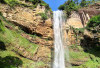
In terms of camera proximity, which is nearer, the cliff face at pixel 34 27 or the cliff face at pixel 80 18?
the cliff face at pixel 34 27

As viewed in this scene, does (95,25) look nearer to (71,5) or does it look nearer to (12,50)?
(71,5)

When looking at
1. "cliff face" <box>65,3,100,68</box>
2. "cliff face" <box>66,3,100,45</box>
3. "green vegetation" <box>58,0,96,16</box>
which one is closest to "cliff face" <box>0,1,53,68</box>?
"cliff face" <box>65,3,100,68</box>

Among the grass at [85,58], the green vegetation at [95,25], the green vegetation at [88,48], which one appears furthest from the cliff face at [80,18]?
the grass at [85,58]

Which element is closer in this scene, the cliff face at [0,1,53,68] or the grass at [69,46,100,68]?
the grass at [69,46,100,68]

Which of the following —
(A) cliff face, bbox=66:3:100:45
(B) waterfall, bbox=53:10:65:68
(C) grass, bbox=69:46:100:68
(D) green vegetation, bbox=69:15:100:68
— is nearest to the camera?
(C) grass, bbox=69:46:100:68

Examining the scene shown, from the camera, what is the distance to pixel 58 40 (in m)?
16.4

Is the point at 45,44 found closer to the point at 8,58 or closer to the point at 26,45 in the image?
the point at 26,45

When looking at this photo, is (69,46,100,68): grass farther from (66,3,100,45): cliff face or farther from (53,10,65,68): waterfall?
(66,3,100,45): cliff face

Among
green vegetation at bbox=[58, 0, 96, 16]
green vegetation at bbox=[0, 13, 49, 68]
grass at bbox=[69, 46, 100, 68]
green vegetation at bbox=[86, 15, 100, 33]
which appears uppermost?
green vegetation at bbox=[58, 0, 96, 16]

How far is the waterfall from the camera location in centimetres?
1348

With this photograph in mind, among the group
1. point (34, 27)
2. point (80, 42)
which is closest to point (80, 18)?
point (80, 42)

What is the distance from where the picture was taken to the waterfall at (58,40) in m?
13.5

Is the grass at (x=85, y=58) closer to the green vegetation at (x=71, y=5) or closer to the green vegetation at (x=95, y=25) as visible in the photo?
the green vegetation at (x=95, y=25)

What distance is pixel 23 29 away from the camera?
51.1 ft
